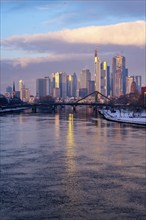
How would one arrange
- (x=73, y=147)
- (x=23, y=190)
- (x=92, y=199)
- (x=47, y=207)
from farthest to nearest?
(x=73, y=147)
(x=23, y=190)
(x=92, y=199)
(x=47, y=207)

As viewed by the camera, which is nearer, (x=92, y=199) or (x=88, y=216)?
(x=88, y=216)

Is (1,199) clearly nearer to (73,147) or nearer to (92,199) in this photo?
(92,199)

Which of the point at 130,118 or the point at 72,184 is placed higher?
the point at 72,184

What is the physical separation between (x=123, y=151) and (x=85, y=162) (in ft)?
11.9

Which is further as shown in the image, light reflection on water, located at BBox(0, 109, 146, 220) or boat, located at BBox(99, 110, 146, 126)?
boat, located at BBox(99, 110, 146, 126)

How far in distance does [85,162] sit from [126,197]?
4666 millimetres

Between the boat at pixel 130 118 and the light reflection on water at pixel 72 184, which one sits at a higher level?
the light reflection on water at pixel 72 184

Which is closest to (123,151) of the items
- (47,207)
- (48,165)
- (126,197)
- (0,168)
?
(48,165)

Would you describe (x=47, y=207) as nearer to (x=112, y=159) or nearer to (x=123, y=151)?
(x=112, y=159)

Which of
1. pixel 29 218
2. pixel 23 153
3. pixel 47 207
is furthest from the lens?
pixel 23 153

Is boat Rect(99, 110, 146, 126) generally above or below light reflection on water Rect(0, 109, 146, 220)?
below

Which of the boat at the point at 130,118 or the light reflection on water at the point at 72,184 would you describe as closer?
the light reflection on water at the point at 72,184

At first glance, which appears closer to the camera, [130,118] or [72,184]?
[72,184]

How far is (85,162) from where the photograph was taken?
1342cm
